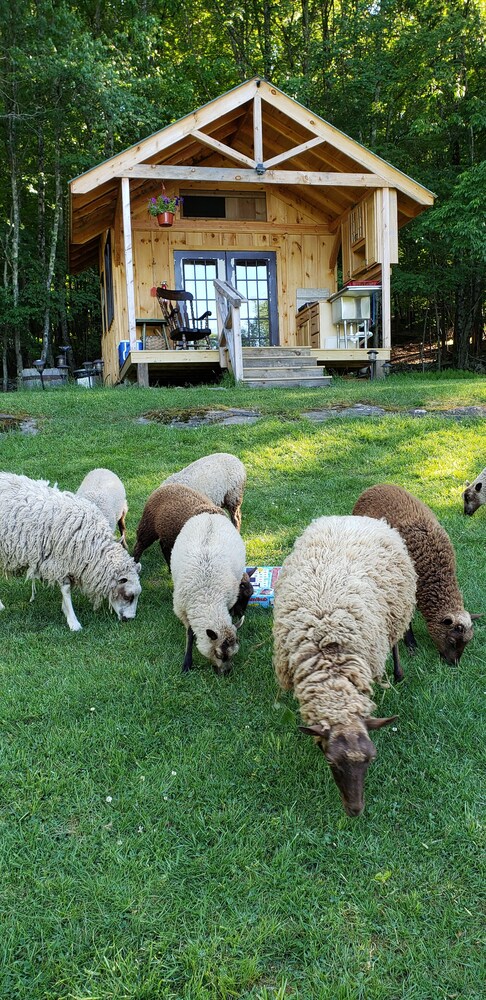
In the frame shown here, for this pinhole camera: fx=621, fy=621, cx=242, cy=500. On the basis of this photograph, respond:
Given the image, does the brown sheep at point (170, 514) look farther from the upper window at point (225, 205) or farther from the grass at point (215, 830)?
the upper window at point (225, 205)

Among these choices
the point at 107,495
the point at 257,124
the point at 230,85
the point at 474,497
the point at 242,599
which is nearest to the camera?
the point at 242,599

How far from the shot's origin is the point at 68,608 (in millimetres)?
4793

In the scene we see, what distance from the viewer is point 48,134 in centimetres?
2191

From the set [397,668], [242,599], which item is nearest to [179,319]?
[242,599]

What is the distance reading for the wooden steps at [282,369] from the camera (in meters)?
12.9

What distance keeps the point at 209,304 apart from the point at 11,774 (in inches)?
596

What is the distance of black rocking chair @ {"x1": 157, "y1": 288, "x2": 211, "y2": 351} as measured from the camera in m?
13.6

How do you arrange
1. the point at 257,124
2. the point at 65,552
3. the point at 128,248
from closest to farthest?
the point at 65,552 → the point at 128,248 → the point at 257,124

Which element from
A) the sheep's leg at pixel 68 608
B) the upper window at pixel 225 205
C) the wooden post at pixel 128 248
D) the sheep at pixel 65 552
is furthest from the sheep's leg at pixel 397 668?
the upper window at pixel 225 205

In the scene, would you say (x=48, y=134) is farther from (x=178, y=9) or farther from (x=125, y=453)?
(x=125, y=453)

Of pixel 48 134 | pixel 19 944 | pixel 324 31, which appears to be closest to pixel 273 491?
pixel 19 944

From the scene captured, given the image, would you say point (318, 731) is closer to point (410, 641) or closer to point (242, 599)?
point (410, 641)

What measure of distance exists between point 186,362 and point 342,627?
1158 cm

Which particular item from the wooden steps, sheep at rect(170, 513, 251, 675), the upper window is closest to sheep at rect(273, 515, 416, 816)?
sheep at rect(170, 513, 251, 675)
